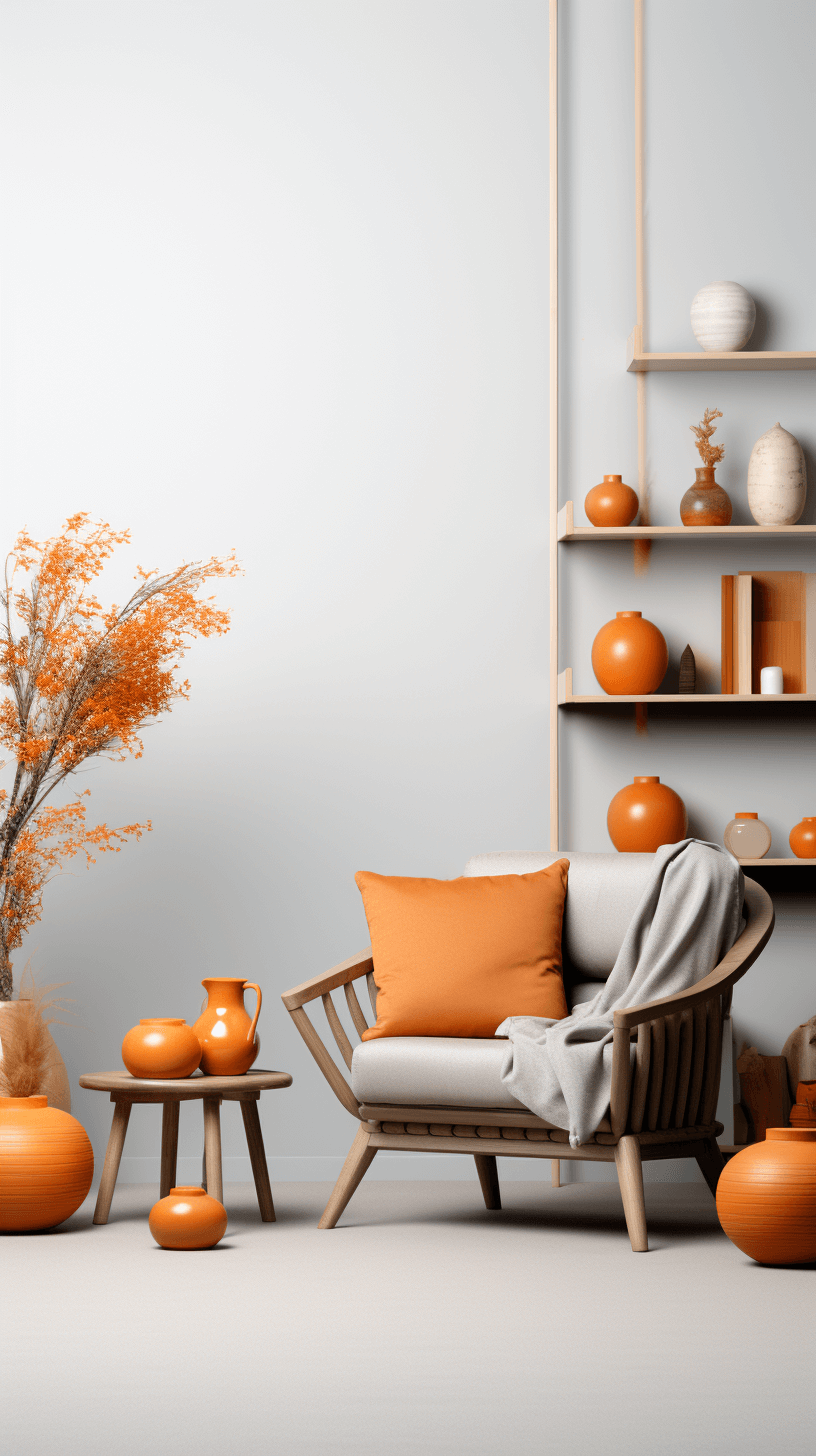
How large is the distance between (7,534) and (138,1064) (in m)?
1.80

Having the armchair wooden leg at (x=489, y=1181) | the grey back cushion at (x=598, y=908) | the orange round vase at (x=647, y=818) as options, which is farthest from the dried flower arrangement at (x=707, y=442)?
the armchair wooden leg at (x=489, y=1181)

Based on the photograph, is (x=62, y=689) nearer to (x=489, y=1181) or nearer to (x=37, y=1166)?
(x=37, y=1166)

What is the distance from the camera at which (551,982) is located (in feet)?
11.3

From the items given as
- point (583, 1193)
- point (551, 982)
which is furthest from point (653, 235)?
point (583, 1193)

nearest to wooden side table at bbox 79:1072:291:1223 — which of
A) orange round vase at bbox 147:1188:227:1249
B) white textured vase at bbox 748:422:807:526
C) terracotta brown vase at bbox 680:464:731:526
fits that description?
orange round vase at bbox 147:1188:227:1249

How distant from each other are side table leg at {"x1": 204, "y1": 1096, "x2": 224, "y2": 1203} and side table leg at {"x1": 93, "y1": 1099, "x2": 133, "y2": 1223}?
0.58 feet

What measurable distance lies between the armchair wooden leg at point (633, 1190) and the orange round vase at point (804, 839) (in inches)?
51.0

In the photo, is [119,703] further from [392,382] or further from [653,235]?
[653,235]

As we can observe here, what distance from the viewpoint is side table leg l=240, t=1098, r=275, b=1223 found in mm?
3357

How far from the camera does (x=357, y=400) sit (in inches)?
173

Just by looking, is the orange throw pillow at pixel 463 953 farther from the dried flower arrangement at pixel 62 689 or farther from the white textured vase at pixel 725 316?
the white textured vase at pixel 725 316

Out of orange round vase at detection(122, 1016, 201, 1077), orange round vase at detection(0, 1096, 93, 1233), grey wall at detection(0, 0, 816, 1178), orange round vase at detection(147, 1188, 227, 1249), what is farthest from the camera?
grey wall at detection(0, 0, 816, 1178)

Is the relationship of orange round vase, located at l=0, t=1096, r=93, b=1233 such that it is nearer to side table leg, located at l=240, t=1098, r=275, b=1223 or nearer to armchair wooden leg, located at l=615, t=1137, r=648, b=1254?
side table leg, located at l=240, t=1098, r=275, b=1223

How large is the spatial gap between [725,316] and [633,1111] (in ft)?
7.45
